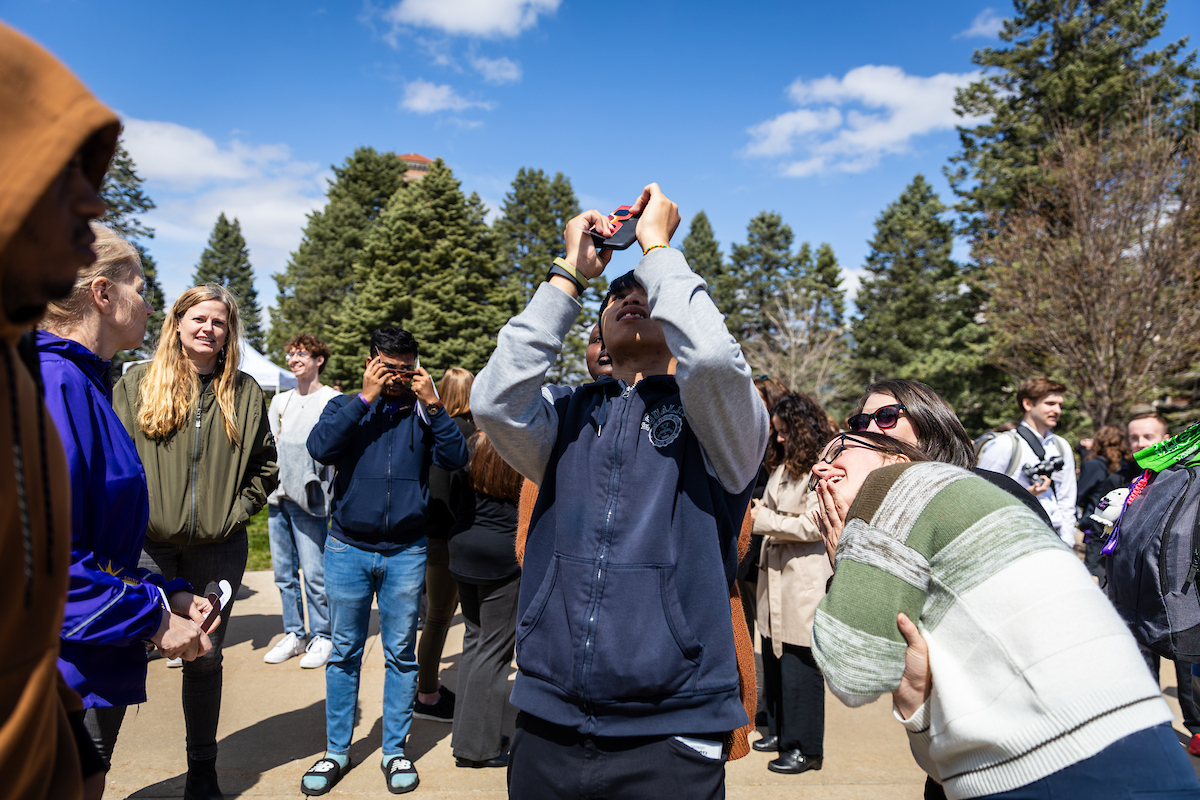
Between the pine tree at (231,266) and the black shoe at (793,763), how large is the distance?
6370 centimetres

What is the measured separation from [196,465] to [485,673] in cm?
191

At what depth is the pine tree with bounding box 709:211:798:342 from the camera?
4922cm

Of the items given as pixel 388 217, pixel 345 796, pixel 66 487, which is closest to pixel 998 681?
pixel 66 487

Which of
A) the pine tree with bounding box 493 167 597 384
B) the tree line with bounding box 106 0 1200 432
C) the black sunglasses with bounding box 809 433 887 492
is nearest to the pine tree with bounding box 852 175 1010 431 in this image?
the tree line with bounding box 106 0 1200 432

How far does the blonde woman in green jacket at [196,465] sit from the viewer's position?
10.9 ft

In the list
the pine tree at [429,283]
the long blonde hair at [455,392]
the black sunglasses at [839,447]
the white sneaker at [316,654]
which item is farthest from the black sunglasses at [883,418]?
the pine tree at [429,283]

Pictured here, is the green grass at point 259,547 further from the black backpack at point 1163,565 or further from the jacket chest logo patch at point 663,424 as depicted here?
the black backpack at point 1163,565

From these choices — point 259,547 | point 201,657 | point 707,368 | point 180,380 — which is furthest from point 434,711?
point 259,547

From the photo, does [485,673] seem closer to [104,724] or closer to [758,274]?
[104,724]

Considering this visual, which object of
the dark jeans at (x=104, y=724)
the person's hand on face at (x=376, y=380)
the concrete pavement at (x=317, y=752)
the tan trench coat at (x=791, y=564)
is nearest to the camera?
the dark jeans at (x=104, y=724)

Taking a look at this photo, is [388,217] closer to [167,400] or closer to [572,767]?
[167,400]

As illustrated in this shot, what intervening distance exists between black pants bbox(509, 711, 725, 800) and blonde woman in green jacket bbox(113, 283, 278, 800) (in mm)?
2176

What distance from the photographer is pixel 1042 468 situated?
18.6 ft

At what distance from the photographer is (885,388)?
2641 mm
